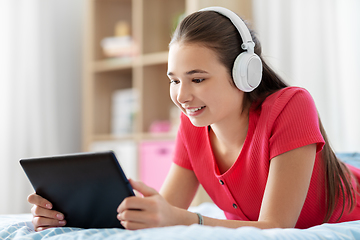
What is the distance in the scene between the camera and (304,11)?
2.26 m

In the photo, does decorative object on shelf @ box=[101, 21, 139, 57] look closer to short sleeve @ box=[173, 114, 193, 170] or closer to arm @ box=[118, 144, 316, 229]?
short sleeve @ box=[173, 114, 193, 170]

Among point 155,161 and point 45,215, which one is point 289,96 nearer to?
point 45,215

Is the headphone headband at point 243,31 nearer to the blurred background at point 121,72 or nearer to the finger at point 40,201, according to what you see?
the finger at point 40,201

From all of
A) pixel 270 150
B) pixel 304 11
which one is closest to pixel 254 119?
pixel 270 150

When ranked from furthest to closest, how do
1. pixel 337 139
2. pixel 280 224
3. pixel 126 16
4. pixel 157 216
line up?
pixel 126 16 < pixel 337 139 < pixel 280 224 < pixel 157 216

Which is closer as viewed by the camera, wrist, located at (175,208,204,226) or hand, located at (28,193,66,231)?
wrist, located at (175,208,204,226)

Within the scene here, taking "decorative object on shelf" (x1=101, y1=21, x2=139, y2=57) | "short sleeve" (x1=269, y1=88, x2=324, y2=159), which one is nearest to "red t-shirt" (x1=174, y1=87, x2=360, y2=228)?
"short sleeve" (x1=269, y1=88, x2=324, y2=159)

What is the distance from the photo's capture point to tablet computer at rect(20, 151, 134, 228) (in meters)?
0.70

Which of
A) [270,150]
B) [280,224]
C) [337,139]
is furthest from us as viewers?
[337,139]

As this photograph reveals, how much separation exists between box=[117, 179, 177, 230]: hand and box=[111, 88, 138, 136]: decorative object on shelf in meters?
2.05

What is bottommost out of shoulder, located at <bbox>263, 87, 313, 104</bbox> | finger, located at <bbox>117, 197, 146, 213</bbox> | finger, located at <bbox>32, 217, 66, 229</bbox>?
finger, located at <bbox>32, 217, 66, 229</bbox>

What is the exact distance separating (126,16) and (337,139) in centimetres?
183

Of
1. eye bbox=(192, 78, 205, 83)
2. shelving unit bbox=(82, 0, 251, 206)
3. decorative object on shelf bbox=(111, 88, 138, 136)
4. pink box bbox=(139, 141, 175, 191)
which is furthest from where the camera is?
decorative object on shelf bbox=(111, 88, 138, 136)

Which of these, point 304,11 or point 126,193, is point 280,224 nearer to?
point 126,193
